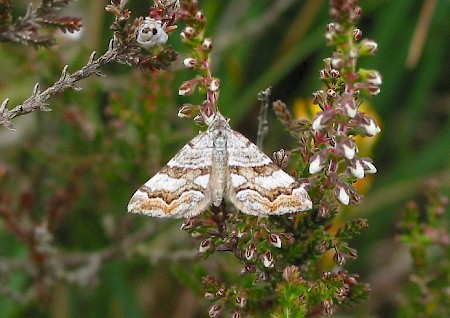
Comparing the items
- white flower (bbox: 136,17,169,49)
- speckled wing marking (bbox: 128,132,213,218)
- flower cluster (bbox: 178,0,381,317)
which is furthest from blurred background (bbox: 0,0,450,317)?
white flower (bbox: 136,17,169,49)

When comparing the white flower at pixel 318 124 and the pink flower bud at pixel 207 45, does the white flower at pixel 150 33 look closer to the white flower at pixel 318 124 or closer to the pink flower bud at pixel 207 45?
the pink flower bud at pixel 207 45

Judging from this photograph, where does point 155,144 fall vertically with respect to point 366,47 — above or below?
below

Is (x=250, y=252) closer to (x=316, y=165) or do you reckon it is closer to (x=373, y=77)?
(x=316, y=165)

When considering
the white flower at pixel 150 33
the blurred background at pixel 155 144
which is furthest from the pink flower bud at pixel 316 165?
the blurred background at pixel 155 144

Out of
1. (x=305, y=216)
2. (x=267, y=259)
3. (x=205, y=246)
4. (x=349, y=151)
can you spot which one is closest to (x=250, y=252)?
(x=267, y=259)

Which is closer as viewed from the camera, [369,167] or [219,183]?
[369,167]

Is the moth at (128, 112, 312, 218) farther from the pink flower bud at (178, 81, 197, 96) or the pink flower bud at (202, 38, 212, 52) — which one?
the pink flower bud at (202, 38, 212, 52)
